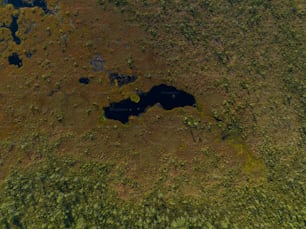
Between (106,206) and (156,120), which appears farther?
(156,120)

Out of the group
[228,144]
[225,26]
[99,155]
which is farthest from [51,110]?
[225,26]

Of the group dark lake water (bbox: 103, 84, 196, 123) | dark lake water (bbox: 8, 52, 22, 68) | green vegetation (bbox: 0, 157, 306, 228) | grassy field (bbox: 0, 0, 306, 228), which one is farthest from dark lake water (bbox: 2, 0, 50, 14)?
green vegetation (bbox: 0, 157, 306, 228)

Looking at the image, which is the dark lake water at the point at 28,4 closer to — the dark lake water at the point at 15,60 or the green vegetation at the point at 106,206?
the dark lake water at the point at 15,60

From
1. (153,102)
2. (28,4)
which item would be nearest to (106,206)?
(153,102)

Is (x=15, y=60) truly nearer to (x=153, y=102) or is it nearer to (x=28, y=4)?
(x=28, y=4)

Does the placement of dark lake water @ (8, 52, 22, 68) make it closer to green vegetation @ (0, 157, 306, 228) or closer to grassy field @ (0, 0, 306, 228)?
grassy field @ (0, 0, 306, 228)

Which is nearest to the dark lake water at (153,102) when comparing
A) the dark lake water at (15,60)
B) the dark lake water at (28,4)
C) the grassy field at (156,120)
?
the grassy field at (156,120)
